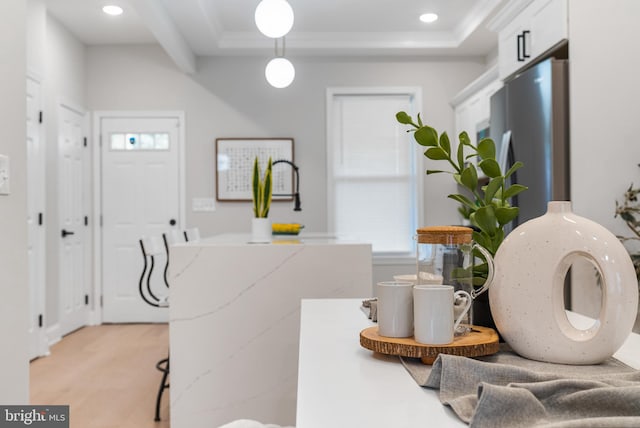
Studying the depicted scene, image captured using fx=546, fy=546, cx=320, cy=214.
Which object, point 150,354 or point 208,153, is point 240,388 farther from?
point 208,153

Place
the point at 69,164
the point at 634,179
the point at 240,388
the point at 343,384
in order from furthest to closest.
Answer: the point at 69,164 < the point at 634,179 < the point at 240,388 < the point at 343,384

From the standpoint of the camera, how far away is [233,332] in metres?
2.26

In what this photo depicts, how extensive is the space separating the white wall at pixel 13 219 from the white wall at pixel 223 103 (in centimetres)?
332

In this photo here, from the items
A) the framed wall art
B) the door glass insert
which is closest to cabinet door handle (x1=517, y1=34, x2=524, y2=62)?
the framed wall art

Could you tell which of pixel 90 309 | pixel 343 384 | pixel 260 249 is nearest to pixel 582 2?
pixel 260 249

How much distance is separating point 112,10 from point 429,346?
172 inches

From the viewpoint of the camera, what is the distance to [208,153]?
5.23 metres

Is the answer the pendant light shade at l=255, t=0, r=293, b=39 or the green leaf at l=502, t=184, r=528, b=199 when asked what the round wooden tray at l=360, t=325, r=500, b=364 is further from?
the pendant light shade at l=255, t=0, r=293, b=39

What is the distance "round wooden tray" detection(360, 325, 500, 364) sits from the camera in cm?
83

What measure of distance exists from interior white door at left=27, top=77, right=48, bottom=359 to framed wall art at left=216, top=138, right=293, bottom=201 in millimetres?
1562

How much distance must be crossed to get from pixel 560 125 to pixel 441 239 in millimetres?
2058

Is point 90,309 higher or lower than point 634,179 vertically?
lower

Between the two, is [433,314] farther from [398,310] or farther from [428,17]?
[428,17]

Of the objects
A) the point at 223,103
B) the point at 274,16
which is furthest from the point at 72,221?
the point at 274,16
